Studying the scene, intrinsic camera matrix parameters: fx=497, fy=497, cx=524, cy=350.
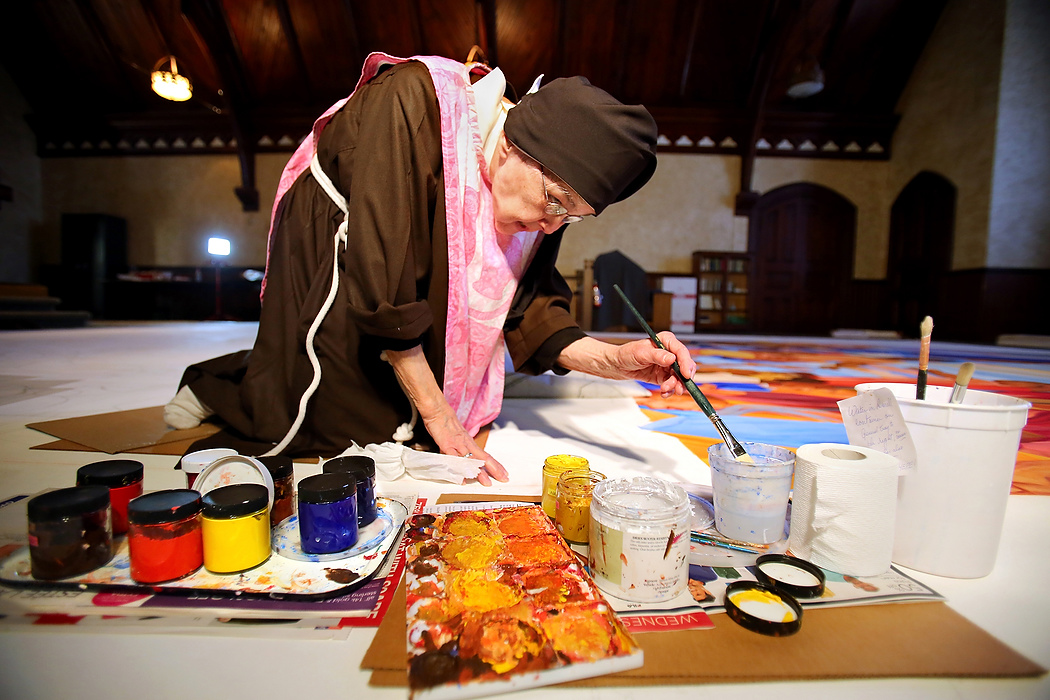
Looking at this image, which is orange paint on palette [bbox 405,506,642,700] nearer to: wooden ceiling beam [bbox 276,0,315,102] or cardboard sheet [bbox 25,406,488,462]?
cardboard sheet [bbox 25,406,488,462]

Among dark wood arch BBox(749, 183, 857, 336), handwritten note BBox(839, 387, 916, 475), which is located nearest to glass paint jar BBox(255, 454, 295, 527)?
handwritten note BBox(839, 387, 916, 475)

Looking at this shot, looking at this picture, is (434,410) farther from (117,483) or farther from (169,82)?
(169,82)

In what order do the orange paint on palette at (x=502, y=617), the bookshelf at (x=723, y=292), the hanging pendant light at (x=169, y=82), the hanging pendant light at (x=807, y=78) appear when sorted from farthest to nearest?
the bookshelf at (x=723, y=292), the hanging pendant light at (x=807, y=78), the hanging pendant light at (x=169, y=82), the orange paint on palette at (x=502, y=617)

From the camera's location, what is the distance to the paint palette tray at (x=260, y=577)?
0.58 meters

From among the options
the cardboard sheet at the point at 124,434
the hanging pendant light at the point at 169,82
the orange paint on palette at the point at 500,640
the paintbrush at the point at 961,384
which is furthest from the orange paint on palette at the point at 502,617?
the hanging pendant light at the point at 169,82

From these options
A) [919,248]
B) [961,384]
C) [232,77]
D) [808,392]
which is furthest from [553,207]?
[919,248]

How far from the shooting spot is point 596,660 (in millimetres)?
470

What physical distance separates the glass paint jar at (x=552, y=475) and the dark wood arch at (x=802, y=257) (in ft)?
26.3

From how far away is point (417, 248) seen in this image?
3.53ft

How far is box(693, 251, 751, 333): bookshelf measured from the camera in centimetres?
784

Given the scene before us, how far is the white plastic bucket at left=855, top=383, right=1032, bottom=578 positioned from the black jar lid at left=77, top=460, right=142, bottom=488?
107cm

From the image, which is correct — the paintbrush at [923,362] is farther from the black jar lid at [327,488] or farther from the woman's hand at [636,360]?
the black jar lid at [327,488]

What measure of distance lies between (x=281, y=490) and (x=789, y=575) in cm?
71

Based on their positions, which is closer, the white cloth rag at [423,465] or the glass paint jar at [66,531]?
the glass paint jar at [66,531]
